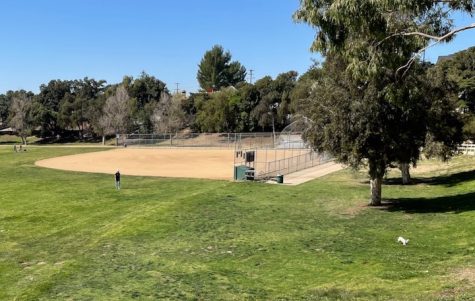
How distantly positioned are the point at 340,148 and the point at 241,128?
9123 centimetres

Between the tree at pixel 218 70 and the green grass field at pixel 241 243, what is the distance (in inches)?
6234

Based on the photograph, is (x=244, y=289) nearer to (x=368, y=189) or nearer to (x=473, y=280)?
(x=473, y=280)

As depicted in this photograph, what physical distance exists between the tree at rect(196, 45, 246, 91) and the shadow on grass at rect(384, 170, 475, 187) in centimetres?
15537

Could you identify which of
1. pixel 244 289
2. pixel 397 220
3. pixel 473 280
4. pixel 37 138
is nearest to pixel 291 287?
pixel 244 289

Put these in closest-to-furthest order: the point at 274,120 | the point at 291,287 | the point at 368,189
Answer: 1. the point at 291,287
2. the point at 368,189
3. the point at 274,120

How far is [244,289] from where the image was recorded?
13.9m

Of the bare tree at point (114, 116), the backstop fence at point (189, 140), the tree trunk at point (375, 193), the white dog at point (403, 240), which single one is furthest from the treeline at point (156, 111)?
the white dog at point (403, 240)

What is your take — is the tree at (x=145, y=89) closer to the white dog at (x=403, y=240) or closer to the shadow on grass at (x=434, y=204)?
the shadow on grass at (x=434, y=204)

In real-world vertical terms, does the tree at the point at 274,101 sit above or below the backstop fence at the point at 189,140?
above

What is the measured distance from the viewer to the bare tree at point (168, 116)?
117m

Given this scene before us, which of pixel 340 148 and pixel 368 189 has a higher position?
→ pixel 340 148

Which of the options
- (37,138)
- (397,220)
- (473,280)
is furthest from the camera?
(37,138)

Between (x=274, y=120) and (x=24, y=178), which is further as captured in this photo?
(x=274, y=120)

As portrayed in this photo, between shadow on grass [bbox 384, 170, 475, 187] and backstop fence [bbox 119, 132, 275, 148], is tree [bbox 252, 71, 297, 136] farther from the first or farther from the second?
shadow on grass [bbox 384, 170, 475, 187]
